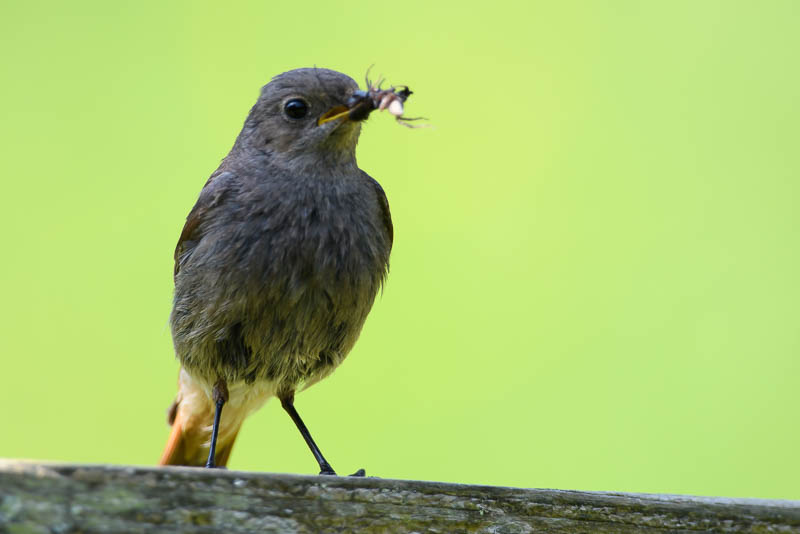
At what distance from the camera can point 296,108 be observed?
3.25 meters

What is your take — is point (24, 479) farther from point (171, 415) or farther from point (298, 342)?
point (171, 415)

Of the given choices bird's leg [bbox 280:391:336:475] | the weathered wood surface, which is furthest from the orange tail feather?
the weathered wood surface

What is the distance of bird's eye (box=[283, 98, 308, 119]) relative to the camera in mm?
3238

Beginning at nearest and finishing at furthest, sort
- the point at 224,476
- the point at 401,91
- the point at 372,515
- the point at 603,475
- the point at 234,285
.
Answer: the point at 224,476, the point at 372,515, the point at 401,91, the point at 234,285, the point at 603,475

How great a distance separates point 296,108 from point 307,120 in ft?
0.18

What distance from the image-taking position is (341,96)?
10.3ft

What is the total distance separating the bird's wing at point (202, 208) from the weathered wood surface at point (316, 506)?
1.57m

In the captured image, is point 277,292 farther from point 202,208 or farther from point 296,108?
point 296,108

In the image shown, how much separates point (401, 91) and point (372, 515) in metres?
1.40

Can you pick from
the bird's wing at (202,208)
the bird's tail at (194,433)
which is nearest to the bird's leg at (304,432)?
the bird's tail at (194,433)

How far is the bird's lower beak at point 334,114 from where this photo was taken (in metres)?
3.14

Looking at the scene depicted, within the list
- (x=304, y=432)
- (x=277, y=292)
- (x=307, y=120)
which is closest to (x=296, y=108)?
(x=307, y=120)

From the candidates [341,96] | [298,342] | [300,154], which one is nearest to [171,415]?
[298,342]

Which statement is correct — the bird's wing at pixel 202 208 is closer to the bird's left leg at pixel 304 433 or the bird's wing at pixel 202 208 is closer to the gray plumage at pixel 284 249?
the gray plumage at pixel 284 249
